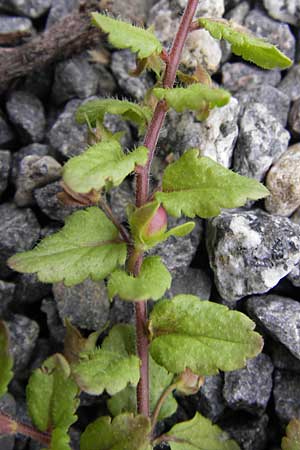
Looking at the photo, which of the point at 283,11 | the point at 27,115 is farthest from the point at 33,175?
the point at 283,11

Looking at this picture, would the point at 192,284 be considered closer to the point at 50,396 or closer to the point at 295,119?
the point at 50,396

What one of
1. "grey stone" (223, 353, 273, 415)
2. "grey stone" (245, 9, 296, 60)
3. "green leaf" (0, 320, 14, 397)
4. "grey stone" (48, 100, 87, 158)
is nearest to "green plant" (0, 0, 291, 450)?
"green leaf" (0, 320, 14, 397)

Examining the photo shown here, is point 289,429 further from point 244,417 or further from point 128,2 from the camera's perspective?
point 128,2

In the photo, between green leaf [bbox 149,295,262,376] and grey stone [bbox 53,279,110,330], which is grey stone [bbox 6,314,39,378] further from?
green leaf [bbox 149,295,262,376]

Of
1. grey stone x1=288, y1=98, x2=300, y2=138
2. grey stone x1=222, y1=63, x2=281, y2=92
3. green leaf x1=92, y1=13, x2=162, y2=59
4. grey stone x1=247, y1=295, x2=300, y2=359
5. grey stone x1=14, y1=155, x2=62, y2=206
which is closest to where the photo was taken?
green leaf x1=92, y1=13, x2=162, y2=59

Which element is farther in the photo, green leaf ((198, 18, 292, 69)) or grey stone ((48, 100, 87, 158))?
grey stone ((48, 100, 87, 158))

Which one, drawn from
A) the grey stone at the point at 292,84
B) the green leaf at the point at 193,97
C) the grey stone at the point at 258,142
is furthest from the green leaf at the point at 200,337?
the grey stone at the point at 292,84
